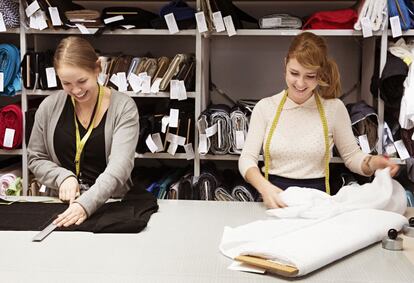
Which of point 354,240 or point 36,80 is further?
point 36,80

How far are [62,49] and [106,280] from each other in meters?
1.08

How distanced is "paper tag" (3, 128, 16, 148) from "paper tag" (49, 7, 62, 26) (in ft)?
2.21

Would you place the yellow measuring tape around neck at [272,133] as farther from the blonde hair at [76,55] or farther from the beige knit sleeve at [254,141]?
the blonde hair at [76,55]

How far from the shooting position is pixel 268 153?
2.32 meters

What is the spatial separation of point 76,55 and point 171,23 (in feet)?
3.71

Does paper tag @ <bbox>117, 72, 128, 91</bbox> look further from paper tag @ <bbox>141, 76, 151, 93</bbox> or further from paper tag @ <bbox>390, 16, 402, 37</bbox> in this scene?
paper tag @ <bbox>390, 16, 402, 37</bbox>

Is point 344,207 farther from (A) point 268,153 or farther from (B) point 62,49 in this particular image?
(B) point 62,49

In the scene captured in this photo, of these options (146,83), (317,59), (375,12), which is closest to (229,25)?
(146,83)

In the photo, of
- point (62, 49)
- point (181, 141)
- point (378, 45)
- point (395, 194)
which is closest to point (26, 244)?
point (62, 49)

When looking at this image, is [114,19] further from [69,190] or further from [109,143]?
[69,190]

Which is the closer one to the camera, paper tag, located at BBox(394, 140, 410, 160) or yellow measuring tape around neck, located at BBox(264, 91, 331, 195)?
yellow measuring tape around neck, located at BBox(264, 91, 331, 195)

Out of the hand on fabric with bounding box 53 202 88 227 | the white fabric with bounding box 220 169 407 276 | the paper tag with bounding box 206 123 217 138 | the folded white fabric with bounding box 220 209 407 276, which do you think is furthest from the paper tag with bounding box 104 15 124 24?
the folded white fabric with bounding box 220 209 407 276

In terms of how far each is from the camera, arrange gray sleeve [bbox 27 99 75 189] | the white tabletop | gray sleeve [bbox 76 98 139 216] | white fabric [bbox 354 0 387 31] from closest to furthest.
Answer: the white tabletop < gray sleeve [bbox 76 98 139 216] < gray sleeve [bbox 27 99 75 189] < white fabric [bbox 354 0 387 31]

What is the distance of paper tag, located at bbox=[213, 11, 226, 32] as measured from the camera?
10.3ft
